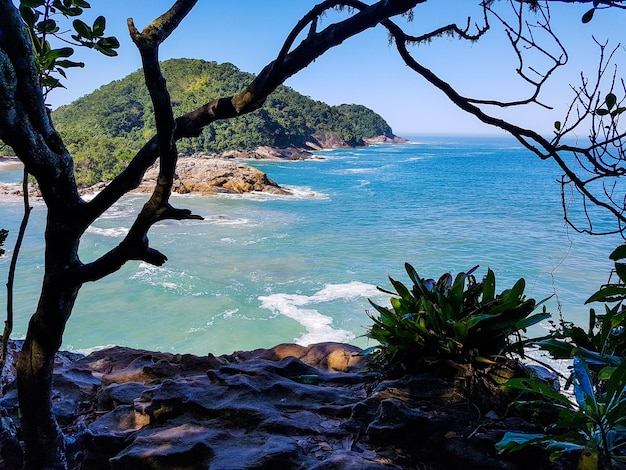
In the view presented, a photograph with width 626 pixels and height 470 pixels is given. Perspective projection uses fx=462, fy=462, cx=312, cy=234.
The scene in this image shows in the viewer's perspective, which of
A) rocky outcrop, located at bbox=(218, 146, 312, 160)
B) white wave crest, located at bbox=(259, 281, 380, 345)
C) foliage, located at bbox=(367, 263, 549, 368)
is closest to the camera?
foliage, located at bbox=(367, 263, 549, 368)

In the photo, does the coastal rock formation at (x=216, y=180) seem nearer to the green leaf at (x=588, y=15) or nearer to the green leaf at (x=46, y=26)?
the green leaf at (x=46, y=26)

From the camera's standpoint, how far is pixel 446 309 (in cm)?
253

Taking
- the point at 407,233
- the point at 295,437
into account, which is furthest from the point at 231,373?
the point at 407,233

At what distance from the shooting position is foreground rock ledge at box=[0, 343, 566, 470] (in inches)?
77.7

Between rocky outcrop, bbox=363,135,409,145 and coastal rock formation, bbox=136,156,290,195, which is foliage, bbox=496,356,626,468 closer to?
coastal rock formation, bbox=136,156,290,195

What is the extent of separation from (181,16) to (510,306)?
6.77 ft

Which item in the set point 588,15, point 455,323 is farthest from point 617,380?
point 588,15

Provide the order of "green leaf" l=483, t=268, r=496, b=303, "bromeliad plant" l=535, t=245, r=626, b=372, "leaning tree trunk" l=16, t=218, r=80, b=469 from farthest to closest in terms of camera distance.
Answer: "green leaf" l=483, t=268, r=496, b=303, "leaning tree trunk" l=16, t=218, r=80, b=469, "bromeliad plant" l=535, t=245, r=626, b=372

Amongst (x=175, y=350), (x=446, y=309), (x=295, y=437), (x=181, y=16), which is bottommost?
(x=175, y=350)

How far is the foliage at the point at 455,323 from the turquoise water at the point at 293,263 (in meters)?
0.38

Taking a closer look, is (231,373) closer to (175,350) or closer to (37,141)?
(37,141)

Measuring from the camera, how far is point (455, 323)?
7.76ft

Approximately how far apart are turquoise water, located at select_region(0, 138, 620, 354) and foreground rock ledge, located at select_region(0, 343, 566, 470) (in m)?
1.01

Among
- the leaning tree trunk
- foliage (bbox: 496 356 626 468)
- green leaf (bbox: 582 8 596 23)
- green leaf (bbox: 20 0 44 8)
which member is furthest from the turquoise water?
green leaf (bbox: 20 0 44 8)
